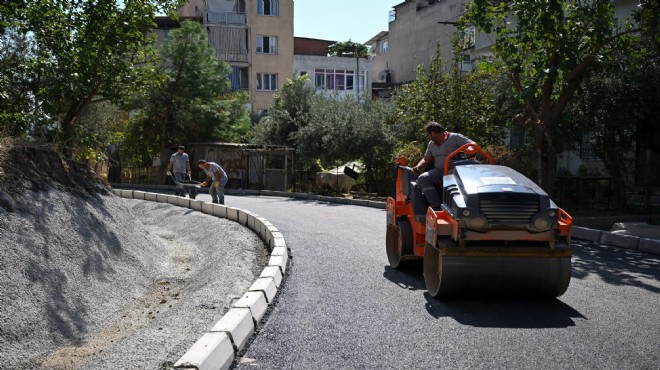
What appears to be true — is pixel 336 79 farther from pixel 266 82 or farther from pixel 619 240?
pixel 619 240

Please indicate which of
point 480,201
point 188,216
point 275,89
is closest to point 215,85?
point 275,89

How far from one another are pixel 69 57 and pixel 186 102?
22.2 m

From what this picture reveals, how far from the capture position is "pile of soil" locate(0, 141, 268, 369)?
248 inches

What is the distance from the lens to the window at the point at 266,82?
1960 inches

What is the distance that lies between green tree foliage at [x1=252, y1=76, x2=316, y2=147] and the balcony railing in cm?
1357

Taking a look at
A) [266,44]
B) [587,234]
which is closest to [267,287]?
[587,234]

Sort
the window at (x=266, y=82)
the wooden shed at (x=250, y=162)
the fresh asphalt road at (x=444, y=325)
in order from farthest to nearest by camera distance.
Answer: the window at (x=266, y=82) → the wooden shed at (x=250, y=162) → the fresh asphalt road at (x=444, y=325)

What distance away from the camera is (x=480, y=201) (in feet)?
22.0

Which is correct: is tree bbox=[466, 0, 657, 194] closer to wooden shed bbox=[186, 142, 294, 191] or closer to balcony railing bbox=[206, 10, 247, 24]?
wooden shed bbox=[186, 142, 294, 191]

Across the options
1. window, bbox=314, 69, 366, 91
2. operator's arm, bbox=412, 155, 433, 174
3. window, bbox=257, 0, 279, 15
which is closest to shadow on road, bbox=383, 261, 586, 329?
operator's arm, bbox=412, 155, 433, 174

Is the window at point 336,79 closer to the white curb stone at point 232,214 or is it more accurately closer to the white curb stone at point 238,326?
the white curb stone at point 232,214

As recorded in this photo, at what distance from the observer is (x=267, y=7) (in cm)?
4956

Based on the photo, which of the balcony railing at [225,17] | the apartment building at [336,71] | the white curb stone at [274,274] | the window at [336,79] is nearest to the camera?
the white curb stone at [274,274]

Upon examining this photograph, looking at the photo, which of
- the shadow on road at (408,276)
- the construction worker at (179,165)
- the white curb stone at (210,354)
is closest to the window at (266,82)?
the construction worker at (179,165)
